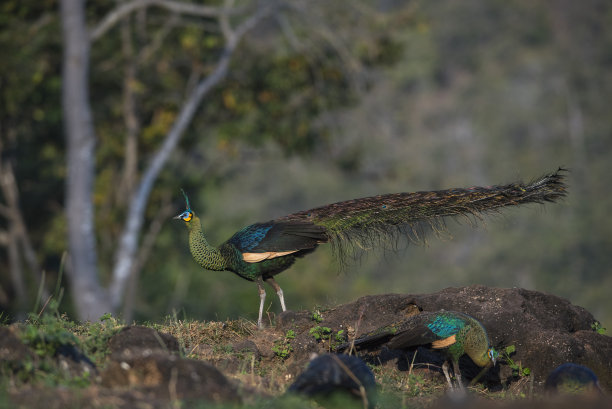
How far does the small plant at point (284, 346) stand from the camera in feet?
24.1

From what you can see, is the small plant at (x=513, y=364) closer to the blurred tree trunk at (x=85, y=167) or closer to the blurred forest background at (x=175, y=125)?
the blurred forest background at (x=175, y=125)

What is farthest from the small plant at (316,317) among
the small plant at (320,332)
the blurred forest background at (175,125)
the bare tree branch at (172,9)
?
the bare tree branch at (172,9)

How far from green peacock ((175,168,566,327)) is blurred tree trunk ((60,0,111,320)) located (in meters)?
8.46

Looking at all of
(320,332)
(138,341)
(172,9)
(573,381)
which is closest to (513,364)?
(573,381)

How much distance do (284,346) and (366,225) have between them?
144cm

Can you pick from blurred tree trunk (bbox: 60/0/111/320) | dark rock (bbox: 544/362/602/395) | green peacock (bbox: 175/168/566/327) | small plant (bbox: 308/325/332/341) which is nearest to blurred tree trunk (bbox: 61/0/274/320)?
blurred tree trunk (bbox: 60/0/111/320)

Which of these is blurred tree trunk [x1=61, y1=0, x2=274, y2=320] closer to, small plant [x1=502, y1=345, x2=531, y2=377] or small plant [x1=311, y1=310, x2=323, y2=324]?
small plant [x1=311, y1=310, x2=323, y2=324]

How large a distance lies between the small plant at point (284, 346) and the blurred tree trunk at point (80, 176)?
29.7 ft

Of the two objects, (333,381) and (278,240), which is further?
(278,240)

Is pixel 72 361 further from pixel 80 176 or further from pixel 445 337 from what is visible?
pixel 80 176

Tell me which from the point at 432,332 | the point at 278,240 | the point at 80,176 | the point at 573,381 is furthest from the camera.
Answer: the point at 80,176

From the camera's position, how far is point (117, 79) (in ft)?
65.6

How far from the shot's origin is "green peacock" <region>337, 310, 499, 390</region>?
265 inches

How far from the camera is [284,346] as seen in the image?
7.40m
